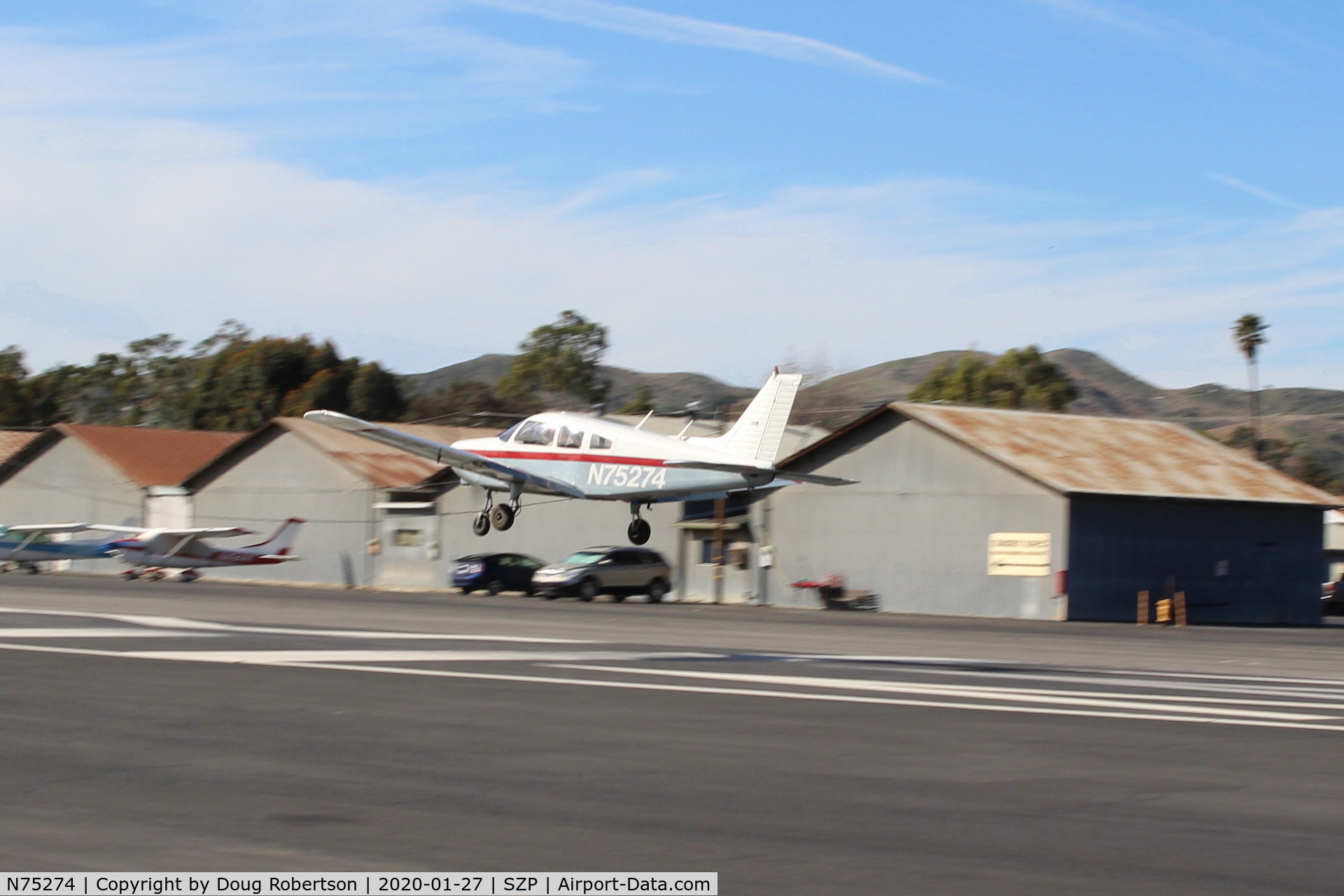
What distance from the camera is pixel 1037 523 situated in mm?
41938

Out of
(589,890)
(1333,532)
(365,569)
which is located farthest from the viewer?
(1333,532)

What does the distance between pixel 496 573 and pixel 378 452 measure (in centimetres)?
1445

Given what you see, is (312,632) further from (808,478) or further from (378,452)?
(378,452)

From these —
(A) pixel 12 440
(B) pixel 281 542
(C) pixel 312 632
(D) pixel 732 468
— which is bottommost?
(C) pixel 312 632

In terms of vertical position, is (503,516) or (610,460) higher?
(610,460)

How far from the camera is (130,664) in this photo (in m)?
17.3

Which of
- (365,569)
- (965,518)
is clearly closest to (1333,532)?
(965,518)

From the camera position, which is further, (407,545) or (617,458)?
(407,545)

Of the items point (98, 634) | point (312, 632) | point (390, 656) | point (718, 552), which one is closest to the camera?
point (390, 656)

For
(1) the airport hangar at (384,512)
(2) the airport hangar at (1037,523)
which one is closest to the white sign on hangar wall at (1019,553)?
(2) the airport hangar at (1037,523)

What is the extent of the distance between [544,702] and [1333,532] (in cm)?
6486

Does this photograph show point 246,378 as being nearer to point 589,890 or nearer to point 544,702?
point 544,702

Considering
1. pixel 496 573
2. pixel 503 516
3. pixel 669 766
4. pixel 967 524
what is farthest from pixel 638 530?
pixel 496 573
